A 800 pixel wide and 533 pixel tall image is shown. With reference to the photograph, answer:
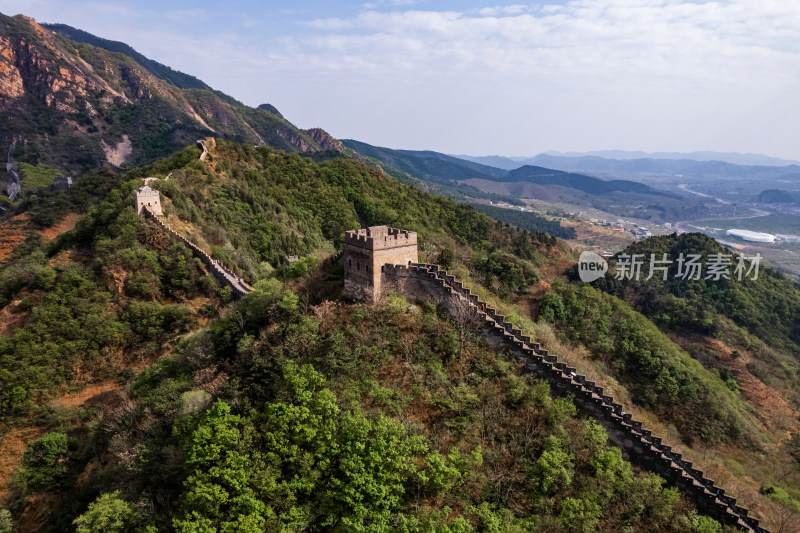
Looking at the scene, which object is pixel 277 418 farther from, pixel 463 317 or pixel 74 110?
pixel 74 110

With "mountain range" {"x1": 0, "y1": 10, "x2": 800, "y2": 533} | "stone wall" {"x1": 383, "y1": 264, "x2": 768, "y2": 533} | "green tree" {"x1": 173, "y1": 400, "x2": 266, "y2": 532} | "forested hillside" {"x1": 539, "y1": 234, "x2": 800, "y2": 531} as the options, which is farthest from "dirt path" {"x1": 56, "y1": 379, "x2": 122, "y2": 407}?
"forested hillside" {"x1": 539, "y1": 234, "x2": 800, "y2": 531}

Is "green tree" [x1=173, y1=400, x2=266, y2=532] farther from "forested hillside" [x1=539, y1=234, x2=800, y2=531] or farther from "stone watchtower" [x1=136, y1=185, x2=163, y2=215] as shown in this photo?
"stone watchtower" [x1=136, y1=185, x2=163, y2=215]

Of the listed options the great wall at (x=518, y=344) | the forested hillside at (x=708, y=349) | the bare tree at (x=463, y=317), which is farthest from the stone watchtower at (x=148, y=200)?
the forested hillside at (x=708, y=349)

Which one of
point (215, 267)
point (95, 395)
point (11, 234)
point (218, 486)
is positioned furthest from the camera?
point (11, 234)

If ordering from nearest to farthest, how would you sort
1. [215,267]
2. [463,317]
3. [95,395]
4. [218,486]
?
1. [218,486]
2. [463,317]
3. [95,395]
4. [215,267]

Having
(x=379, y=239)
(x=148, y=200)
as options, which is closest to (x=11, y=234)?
(x=148, y=200)

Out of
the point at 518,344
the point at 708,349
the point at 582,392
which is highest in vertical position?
the point at 518,344

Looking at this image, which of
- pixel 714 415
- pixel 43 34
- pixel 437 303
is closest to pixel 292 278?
pixel 437 303
